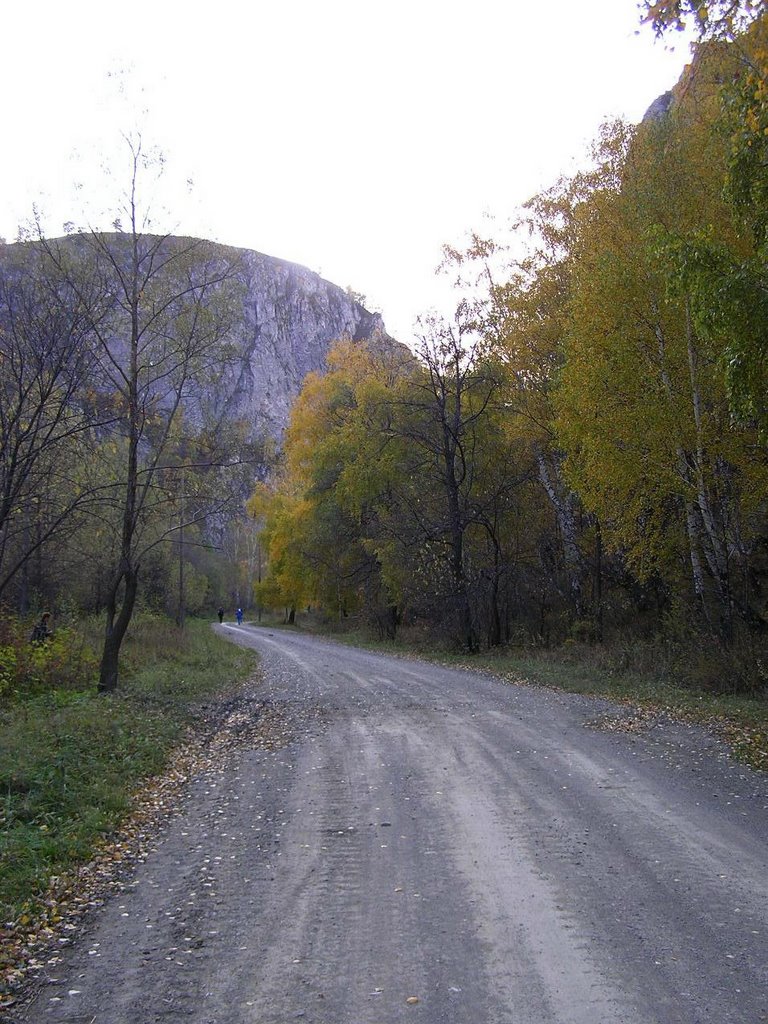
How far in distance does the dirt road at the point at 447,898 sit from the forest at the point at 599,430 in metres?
4.93

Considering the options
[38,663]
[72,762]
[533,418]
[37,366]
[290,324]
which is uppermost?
[290,324]

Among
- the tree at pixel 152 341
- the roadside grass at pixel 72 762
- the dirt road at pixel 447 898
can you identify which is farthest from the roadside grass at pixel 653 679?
the tree at pixel 152 341

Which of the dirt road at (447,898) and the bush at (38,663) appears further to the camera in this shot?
the bush at (38,663)

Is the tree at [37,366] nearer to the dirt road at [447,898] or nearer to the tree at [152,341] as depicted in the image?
the tree at [152,341]

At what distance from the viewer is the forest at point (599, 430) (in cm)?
948

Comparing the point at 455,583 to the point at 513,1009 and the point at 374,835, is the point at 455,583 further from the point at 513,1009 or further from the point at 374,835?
the point at 513,1009

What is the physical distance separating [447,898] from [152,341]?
12.2 m

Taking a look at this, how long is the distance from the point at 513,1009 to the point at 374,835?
2799mm

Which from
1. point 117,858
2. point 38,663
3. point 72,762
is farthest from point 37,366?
point 117,858

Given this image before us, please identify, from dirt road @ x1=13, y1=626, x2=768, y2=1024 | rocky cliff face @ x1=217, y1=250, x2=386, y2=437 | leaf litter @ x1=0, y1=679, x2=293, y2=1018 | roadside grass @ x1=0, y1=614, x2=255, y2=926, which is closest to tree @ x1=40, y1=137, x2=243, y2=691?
roadside grass @ x1=0, y1=614, x2=255, y2=926

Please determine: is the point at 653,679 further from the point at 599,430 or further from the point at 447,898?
the point at 447,898

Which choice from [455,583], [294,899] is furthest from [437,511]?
[294,899]

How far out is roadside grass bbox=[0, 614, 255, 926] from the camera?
19.5 feet

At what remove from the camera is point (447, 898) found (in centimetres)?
499
